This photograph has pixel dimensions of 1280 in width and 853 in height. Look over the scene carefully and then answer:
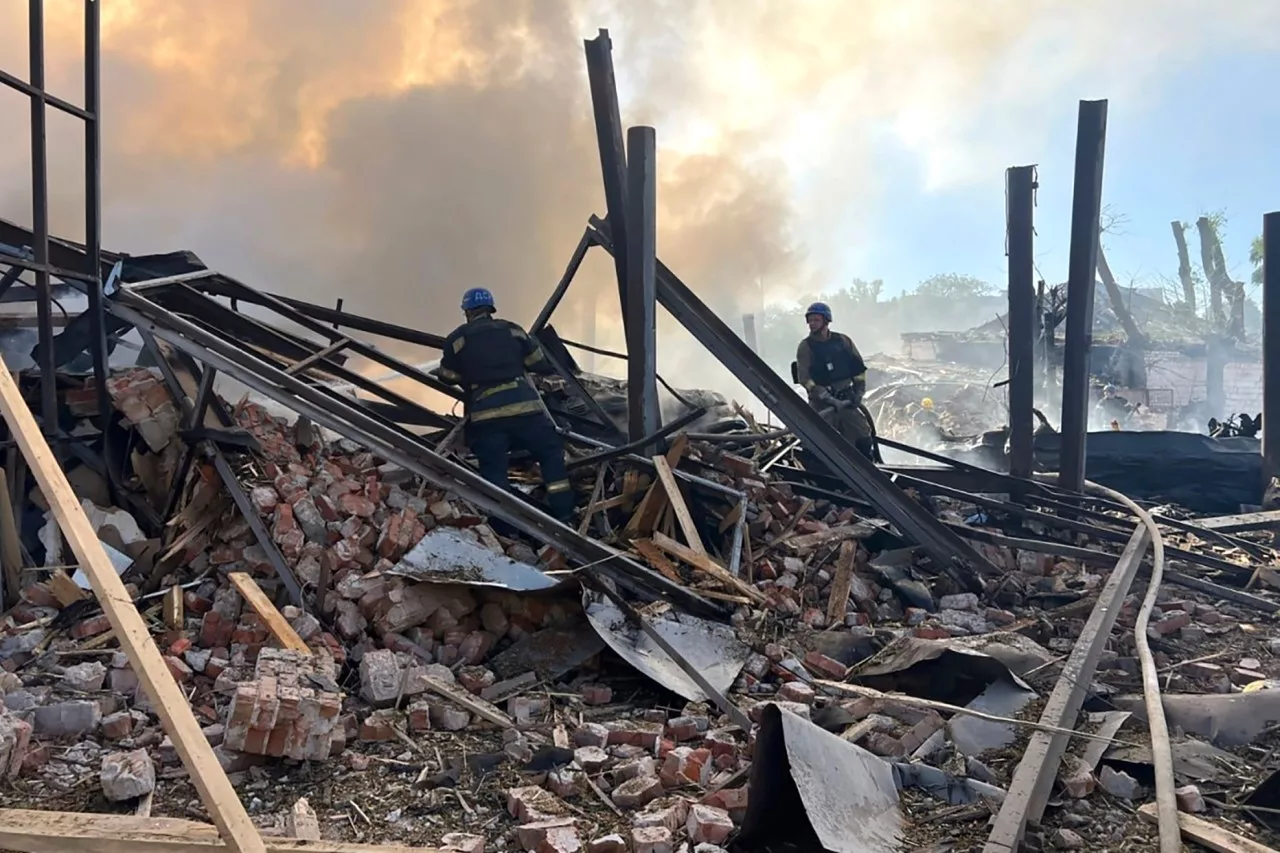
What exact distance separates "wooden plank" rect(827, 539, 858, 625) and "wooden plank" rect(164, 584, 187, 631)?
3.54m

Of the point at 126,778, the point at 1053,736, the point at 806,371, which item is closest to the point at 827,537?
the point at 806,371

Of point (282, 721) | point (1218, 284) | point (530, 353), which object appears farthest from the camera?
point (1218, 284)

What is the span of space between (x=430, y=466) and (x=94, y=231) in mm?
2662

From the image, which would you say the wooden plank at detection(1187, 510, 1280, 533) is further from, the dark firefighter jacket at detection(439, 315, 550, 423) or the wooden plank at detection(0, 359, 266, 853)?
the wooden plank at detection(0, 359, 266, 853)

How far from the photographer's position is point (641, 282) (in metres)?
6.14

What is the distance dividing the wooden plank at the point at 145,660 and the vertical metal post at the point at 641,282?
4189 millimetres

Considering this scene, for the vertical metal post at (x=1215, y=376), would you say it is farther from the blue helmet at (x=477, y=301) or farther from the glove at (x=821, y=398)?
the blue helmet at (x=477, y=301)

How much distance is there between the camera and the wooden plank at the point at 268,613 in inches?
159

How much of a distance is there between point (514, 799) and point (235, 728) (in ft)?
3.61

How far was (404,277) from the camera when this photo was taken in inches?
620

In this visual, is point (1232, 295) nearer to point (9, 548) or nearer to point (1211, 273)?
point (1211, 273)

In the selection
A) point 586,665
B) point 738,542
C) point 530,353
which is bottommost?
point 586,665

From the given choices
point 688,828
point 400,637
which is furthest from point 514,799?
point 400,637

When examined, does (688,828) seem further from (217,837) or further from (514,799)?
(217,837)
